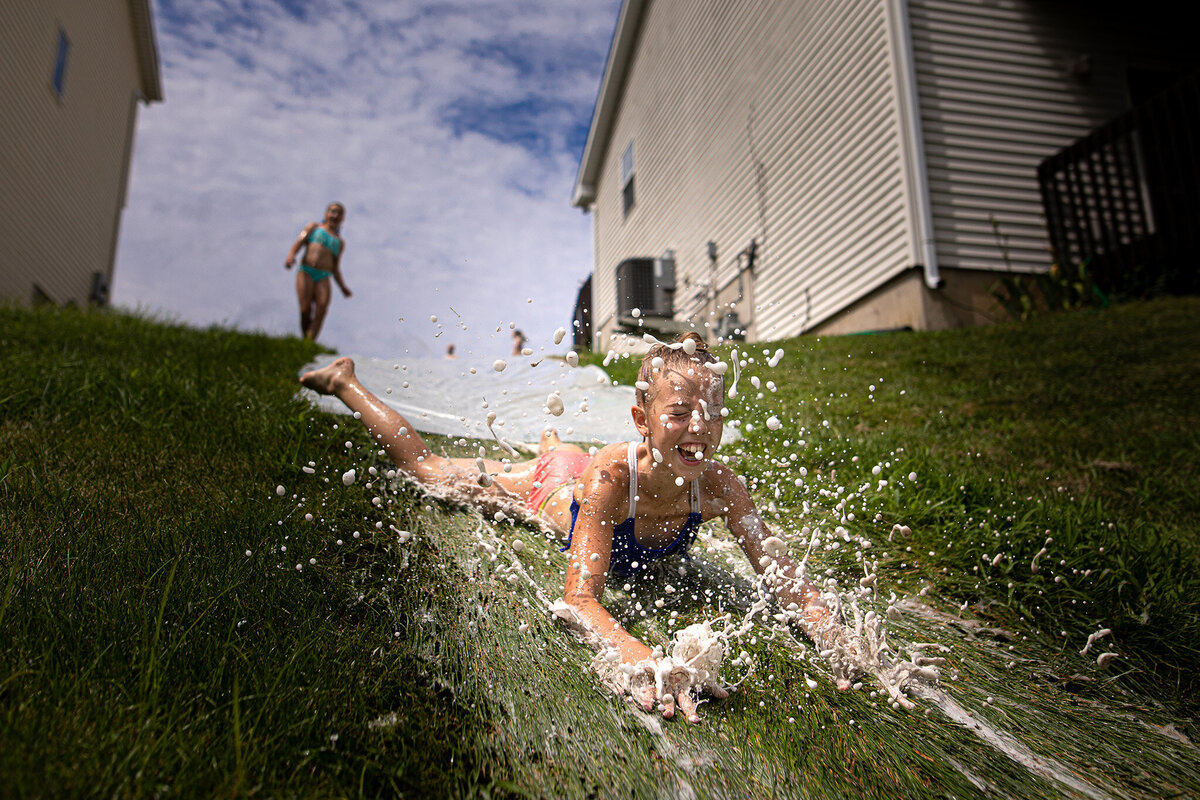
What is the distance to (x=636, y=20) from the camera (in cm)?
1484

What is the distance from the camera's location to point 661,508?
7.66 feet

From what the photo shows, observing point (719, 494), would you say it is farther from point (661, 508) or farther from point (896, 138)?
point (896, 138)

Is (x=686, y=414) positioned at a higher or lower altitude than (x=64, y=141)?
lower

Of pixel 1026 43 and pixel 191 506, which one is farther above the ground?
pixel 1026 43

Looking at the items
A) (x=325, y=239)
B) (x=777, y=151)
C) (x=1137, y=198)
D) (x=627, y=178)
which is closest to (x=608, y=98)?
(x=627, y=178)

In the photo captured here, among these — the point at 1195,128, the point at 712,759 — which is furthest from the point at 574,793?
the point at 1195,128

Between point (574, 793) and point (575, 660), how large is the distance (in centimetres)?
50

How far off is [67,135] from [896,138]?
41.4ft

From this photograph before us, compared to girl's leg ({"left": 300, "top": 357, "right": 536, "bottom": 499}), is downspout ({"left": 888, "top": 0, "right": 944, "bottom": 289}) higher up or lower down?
higher up

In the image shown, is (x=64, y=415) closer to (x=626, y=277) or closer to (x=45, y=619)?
(x=45, y=619)

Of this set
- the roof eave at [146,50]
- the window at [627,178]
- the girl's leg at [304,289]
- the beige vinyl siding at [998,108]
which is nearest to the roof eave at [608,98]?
the window at [627,178]

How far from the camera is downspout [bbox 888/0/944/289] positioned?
7.11 m

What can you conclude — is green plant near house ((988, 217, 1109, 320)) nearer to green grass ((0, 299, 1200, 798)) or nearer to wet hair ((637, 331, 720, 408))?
green grass ((0, 299, 1200, 798))

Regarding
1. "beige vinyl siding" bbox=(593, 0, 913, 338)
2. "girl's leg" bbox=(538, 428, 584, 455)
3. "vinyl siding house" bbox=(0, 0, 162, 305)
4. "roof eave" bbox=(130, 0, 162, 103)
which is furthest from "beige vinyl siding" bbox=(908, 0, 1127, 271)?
"roof eave" bbox=(130, 0, 162, 103)
